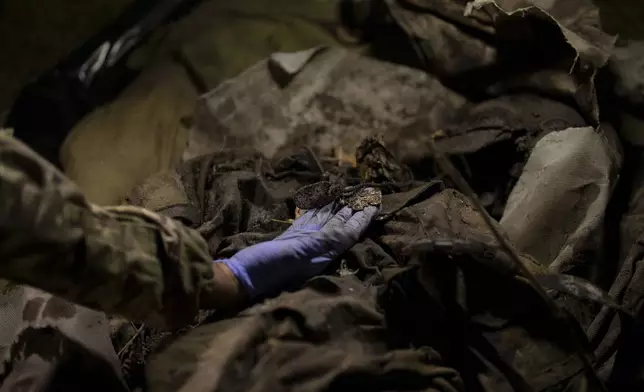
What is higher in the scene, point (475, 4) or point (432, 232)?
point (475, 4)

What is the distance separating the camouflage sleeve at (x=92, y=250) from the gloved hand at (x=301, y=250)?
0.10 metres

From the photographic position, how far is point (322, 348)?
0.91m

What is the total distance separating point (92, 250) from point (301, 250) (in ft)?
1.24

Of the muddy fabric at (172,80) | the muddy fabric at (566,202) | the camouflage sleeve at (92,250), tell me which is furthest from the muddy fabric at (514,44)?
the camouflage sleeve at (92,250)

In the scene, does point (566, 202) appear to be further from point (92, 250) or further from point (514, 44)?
point (92, 250)

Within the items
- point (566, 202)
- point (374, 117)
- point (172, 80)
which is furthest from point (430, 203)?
point (172, 80)

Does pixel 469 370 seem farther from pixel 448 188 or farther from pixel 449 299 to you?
pixel 448 188

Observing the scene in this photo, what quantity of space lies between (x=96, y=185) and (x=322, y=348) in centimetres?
87

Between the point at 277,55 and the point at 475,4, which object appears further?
the point at 277,55

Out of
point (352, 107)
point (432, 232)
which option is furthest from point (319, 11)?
point (432, 232)

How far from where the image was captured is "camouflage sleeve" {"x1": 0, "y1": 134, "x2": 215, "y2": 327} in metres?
0.70

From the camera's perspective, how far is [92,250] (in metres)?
0.75

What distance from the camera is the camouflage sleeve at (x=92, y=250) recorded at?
0.70m

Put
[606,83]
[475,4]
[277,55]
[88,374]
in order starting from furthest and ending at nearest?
[277,55]
[475,4]
[606,83]
[88,374]
